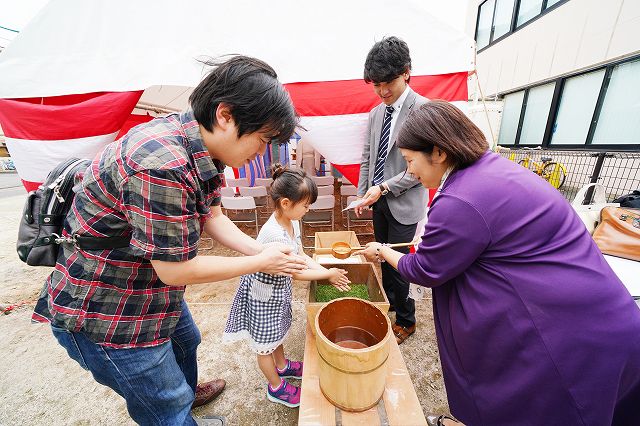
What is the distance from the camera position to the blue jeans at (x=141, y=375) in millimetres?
1038

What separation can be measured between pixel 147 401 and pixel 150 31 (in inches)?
132

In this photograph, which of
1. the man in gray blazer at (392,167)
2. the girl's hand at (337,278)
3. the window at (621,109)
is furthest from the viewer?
the window at (621,109)

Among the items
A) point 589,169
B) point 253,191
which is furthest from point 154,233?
point 589,169

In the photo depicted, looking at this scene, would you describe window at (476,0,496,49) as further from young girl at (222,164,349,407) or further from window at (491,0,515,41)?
A: young girl at (222,164,349,407)

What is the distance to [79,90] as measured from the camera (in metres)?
2.77

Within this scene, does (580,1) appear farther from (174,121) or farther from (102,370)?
(102,370)

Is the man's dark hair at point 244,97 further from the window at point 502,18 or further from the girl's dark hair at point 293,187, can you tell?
the window at point 502,18

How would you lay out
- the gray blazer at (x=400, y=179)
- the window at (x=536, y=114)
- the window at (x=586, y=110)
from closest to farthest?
the gray blazer at (x=400, y=179) < the window at (x=586, y=110) < the window at (x=536, y=114)

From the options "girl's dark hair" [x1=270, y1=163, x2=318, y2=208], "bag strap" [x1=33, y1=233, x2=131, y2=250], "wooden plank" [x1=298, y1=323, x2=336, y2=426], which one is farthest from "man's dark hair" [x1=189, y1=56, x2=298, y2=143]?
"wooden plank" [x1=298, y1=323, x2=336, y2=426]

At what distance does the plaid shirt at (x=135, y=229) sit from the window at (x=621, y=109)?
9.33 metres

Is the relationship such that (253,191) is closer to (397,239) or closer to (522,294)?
(397,239)

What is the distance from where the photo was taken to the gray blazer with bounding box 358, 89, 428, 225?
2164 mm

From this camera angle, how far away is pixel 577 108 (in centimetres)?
734


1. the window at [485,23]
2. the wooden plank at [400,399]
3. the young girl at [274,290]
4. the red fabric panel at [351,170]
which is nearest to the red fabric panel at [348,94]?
the red fabric panel at [351,170]
